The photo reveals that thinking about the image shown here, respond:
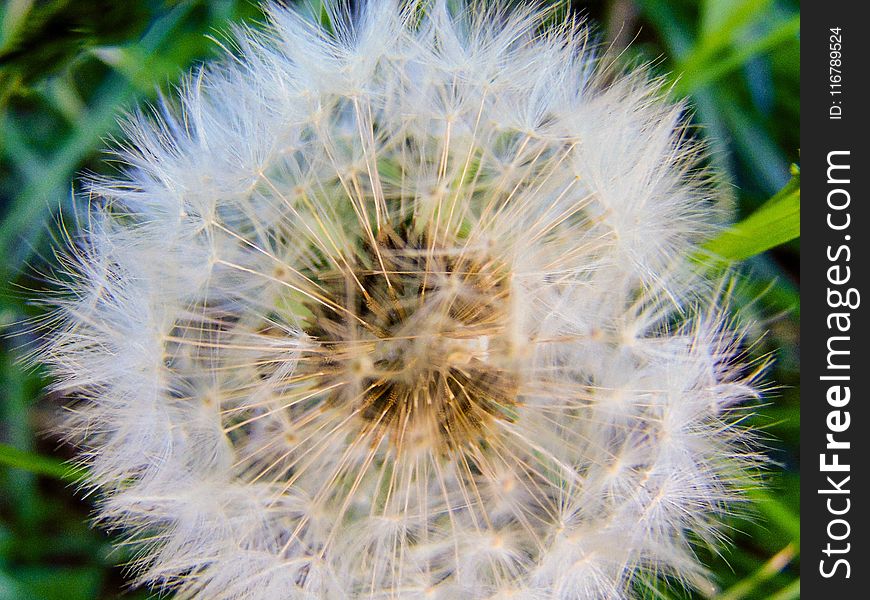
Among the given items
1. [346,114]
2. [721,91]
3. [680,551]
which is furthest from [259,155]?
[721,91]

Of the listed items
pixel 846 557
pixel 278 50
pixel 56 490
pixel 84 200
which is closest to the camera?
pixel 278 50

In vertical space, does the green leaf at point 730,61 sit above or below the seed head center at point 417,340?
above

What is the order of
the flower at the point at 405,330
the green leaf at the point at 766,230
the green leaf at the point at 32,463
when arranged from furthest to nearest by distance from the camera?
the green leaf at the point at 32,463
the green leaf at the point at 766,230
the flower at the point at 405,330

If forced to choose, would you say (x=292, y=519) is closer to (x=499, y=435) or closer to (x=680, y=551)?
(x=499, y=435)

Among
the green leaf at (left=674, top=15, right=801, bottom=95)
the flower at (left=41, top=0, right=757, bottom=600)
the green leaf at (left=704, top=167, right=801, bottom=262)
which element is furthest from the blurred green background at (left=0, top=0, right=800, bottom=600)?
the flower at (left=41, top=0, right=757, bottom=600)
